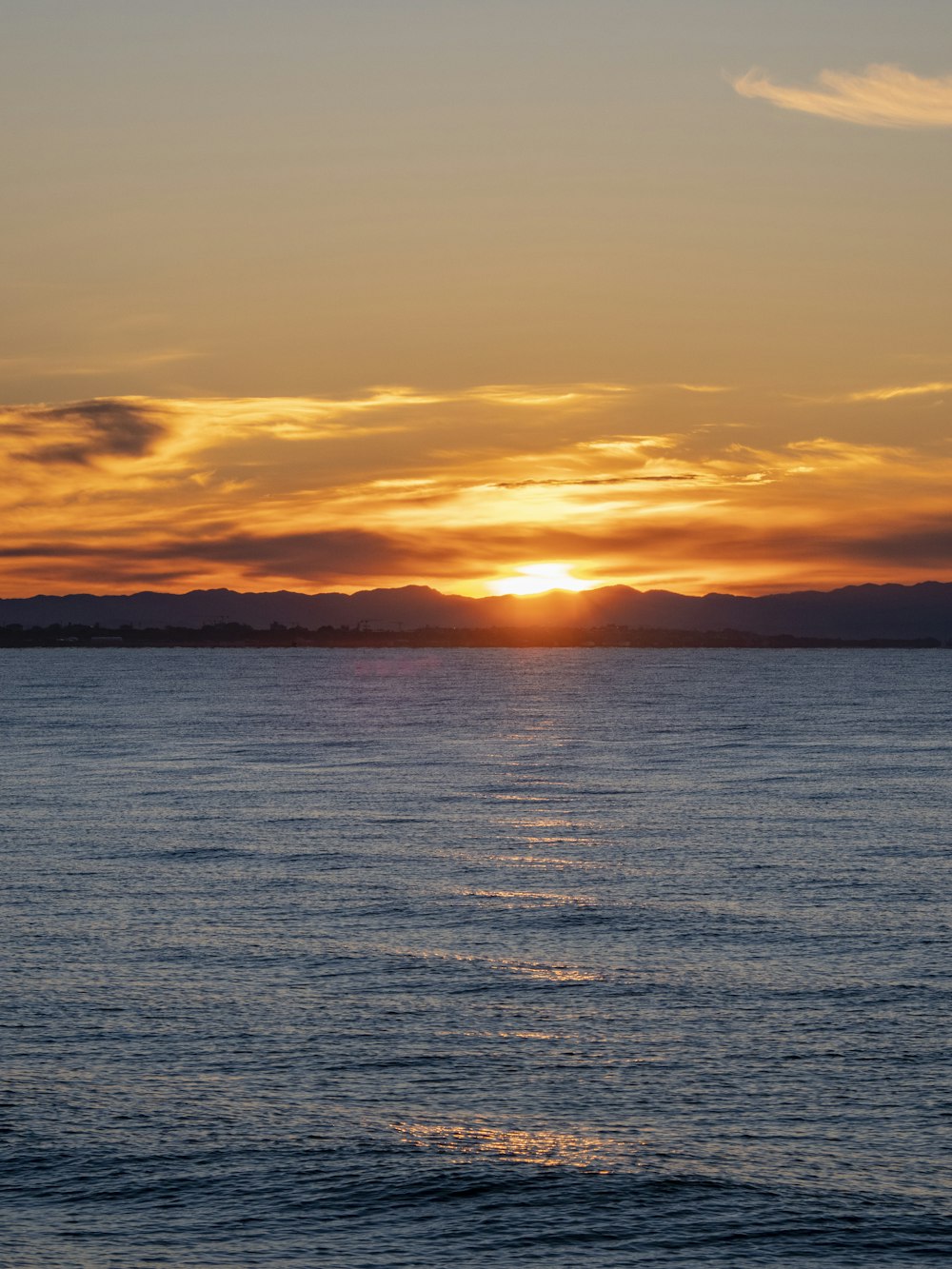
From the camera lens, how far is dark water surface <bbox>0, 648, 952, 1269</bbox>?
52.5 feet

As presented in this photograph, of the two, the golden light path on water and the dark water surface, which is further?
the golden light path on water

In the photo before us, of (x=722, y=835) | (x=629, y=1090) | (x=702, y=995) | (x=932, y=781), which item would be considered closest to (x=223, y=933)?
(x=702, y=995)

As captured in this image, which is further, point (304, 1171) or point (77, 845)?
point (77, 845)

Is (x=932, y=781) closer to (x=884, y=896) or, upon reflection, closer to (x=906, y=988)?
(x=884, y=896)

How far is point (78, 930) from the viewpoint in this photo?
31656mm

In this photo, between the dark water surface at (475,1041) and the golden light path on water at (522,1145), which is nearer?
the dark water surface at (475,1041)

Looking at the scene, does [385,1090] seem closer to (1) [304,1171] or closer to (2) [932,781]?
(1) [304,1171]

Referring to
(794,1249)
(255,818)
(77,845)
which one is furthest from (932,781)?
(794,1249)

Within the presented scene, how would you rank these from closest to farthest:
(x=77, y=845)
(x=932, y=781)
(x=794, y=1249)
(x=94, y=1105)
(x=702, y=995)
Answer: (x=794, y=1249) < (x=94, y=1105) < (x=702, y=995) < (x=77, y=845) < (x=932, y=781)

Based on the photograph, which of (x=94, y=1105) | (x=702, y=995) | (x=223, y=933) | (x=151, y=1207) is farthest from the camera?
(x=223, y=933)

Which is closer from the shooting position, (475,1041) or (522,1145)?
(522,1145)

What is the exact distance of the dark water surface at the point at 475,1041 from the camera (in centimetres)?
1602

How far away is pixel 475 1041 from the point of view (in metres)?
22.6

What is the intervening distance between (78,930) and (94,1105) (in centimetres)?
1266
